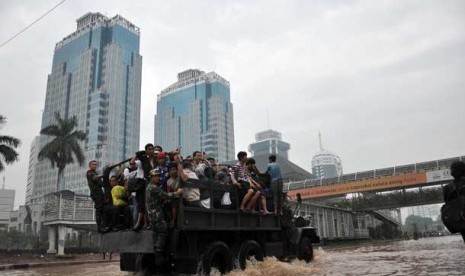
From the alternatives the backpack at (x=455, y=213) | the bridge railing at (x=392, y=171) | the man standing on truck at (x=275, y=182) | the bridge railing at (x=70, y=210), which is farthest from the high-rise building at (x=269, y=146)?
the backpack at (x=455, y=213)

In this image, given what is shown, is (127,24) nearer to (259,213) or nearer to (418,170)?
(418,170)

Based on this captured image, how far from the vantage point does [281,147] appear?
647ft

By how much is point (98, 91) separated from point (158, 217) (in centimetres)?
11548

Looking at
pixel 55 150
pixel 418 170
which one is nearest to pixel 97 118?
pixel 55 150

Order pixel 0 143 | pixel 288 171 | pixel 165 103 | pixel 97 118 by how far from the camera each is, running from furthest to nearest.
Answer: pixel 165 103 < pixel 97 118 < pixel 288 171 < pixel 0 143

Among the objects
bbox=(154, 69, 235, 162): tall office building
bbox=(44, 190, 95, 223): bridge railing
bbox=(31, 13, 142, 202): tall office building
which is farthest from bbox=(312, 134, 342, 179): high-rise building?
bbox=(44, 190, 95, 223): bridge railing

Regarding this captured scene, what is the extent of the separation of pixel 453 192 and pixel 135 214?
5876mm

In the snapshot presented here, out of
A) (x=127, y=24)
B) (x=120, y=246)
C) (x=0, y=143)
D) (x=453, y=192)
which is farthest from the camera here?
(x=127, y=24)

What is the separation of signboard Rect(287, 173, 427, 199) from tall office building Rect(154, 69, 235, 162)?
3815 inches

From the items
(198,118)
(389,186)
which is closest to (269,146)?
(198,118)

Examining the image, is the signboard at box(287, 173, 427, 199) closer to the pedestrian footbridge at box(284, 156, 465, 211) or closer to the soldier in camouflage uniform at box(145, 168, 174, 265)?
the pedestrian footbridge at box(284, 156, 465, 211)

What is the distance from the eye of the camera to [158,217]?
765cm

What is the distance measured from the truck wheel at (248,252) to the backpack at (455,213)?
4.60 metres

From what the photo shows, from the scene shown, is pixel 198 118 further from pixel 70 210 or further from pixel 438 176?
pixel 70 210
